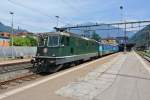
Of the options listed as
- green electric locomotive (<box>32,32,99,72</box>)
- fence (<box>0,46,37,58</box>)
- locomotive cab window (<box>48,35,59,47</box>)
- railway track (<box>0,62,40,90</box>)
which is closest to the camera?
railway track (<box>0,62,40,90</box>)

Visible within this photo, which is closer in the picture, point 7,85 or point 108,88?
point 108,88

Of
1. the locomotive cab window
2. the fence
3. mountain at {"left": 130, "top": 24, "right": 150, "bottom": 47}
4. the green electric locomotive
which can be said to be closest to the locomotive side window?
the green electric locomotive

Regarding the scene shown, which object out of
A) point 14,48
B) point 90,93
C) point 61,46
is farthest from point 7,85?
point 14,48

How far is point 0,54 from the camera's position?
41031mm

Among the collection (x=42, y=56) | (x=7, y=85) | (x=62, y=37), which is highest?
(x=62, y=37)

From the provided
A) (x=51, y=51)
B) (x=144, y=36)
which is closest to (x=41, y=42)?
(x=51, y=51)

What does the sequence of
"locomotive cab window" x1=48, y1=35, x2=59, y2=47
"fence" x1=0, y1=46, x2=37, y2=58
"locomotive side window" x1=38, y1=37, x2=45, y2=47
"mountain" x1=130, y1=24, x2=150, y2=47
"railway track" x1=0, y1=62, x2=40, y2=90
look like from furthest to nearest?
"mountain" x1=130, y1=24, x2=150, y2=47
"fence" x1=0, y1=46, x2=37, y2=58
"locomotive side window" x1=38, y1=37, x2=45, y2=47
"locomotive cab window" x1=48, y1=35, x2=59, y2=47
"railway track" x1=0, y1=62, x2=40, y2=90

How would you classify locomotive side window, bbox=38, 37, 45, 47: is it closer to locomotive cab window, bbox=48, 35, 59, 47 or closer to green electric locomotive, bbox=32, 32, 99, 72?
green electric locomotive, bbox=32, 32, 99, 72

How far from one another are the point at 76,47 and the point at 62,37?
15.1 ft

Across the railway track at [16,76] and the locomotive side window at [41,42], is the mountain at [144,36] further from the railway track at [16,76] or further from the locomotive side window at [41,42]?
Answer: the railway track at [16,76]

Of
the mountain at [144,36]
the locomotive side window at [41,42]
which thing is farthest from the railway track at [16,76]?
the mountain at [144,36]

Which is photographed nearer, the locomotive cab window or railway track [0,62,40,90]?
railway track [0,62,40,90]

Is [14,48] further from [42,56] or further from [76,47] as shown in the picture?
[42,56]

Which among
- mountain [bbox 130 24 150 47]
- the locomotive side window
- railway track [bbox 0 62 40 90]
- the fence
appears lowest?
railway track [bbox 0 62 40 90]
